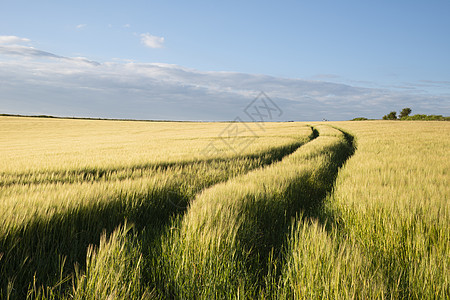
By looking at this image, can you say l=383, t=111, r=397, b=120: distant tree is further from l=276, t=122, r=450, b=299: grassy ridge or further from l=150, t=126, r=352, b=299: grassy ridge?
l=150, t=126, r=352, b=299: grassy ridge

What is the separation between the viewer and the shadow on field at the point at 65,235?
1657 millimetres

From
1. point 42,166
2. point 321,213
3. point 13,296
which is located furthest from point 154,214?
→ point 42,166

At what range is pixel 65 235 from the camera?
2.18 meters

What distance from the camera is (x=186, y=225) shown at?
2037 millimetres

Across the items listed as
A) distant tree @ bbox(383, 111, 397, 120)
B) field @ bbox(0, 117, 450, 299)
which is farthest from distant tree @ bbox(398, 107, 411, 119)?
field @ bbox(0, 117, 450, 299)

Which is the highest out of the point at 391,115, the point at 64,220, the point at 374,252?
the point at 391,115

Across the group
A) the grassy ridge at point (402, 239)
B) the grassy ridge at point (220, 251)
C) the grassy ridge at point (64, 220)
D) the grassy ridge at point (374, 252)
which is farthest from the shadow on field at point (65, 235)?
the grassy ridge at point (402, 239)

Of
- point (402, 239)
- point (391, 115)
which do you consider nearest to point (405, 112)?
point (391, 115)

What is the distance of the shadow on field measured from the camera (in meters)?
1.66

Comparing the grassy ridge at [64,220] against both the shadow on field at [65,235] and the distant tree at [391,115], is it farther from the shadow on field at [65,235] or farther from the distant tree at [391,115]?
the distant tree at [391,115]

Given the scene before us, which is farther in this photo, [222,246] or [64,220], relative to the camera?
[64,220]

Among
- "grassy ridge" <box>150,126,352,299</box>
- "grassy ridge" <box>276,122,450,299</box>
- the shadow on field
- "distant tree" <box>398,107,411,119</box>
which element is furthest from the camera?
"distant tree" <box>398,107,411,119</box>

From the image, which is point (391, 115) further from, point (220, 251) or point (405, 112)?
point (220, 251)

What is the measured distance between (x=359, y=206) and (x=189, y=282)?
1863mm
